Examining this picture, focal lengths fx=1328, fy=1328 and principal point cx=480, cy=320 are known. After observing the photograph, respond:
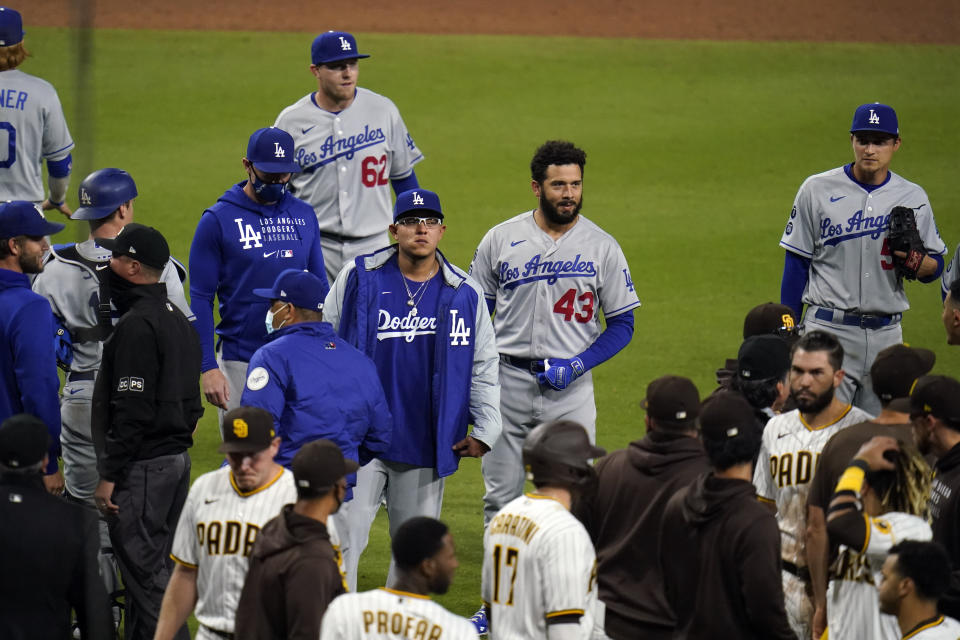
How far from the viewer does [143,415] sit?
514 cm

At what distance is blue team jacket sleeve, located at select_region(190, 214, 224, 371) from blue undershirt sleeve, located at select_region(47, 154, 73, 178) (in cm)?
213

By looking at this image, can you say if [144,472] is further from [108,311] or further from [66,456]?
→ [66,456]

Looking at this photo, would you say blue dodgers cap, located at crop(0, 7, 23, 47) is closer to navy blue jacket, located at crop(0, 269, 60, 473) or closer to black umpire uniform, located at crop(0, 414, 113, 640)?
navy blue jacket, located at crop(0, 269, 60, 473)

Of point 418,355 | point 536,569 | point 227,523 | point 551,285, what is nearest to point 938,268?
point 551,285

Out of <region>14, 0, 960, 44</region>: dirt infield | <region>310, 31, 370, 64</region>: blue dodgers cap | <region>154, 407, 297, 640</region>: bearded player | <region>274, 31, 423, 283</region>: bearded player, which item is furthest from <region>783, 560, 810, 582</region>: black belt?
<region>14, 0, 960, 44</region>: dirt infield

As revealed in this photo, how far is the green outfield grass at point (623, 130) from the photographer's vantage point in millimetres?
12438

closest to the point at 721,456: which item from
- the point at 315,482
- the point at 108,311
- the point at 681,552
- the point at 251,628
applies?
the point at 681,552

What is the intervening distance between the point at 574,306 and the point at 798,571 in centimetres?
199

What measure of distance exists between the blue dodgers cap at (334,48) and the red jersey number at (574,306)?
1903mm

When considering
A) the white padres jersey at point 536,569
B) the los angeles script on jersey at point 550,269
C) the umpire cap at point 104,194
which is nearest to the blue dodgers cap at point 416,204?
the los angeles script on jersey at point 550,269

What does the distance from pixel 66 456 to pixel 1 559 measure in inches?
83.9

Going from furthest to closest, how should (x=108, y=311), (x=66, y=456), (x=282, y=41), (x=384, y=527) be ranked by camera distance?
(x=282, y=41), (x=384, y=527), (x=66, y=456), (x=108, y=311)

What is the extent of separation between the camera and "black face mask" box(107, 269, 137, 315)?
17.5ft

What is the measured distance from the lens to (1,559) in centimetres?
430
